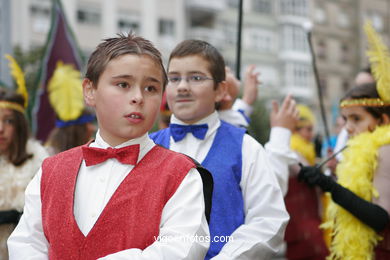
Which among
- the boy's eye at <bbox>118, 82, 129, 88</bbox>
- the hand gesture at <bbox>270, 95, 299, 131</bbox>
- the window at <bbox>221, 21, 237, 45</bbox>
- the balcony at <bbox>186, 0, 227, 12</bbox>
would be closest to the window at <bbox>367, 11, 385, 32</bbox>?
the window at <bbox>221, 21, 237, 45</bbox>

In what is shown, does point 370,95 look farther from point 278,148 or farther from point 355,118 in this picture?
point 278,148

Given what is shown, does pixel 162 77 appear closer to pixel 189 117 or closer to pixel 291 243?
pixel 189 117

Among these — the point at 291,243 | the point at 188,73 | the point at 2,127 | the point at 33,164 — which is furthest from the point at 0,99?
the point at 291,243

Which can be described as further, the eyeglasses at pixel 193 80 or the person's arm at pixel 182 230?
the eyeglasses at pixel 193 80

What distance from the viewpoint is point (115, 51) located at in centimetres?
192

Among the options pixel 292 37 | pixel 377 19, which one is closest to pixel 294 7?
pixel 292 37

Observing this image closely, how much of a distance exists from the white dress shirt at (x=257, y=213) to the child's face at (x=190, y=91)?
0.81 ft

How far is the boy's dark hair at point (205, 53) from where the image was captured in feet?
8.99

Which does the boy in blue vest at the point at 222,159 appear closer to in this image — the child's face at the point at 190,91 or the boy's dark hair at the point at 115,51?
the child's face at the point at 190,91

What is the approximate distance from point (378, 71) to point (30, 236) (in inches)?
95.1

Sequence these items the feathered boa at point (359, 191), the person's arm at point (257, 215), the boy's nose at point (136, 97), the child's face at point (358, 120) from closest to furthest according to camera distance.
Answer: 1. the boy's nose at point (136, 97)
2. the person's arm at point (257, 215)
3. the feathered boa at point (359, 191)
4. the child's face at point (358, 120)

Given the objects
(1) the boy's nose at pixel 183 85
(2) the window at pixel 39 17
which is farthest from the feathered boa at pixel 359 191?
(2) the window at pixel 39 17

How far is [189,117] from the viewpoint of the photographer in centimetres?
273

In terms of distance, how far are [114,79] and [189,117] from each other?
35.1 inches
